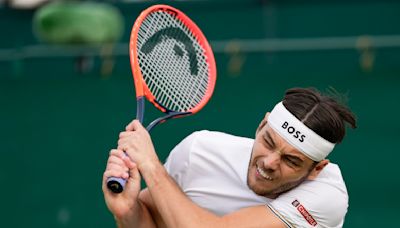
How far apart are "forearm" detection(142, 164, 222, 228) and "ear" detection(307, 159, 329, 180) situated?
32 centimetres

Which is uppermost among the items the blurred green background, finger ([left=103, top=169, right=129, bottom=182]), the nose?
the nose

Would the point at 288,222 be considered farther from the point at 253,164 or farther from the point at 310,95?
the point at 310,95

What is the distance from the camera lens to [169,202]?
7.06ft

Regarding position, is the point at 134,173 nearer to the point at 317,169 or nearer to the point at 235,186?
the point at 235,186

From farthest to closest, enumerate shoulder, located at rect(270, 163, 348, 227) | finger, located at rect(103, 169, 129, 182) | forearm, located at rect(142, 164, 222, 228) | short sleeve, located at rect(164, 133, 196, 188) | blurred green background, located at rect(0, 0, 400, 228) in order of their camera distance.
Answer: blurred green background, located at rect(0, 0, 400, 228) < short sleeve, located at rect(164, 133, 196, 188) < shoulder, located at rect(270, 163, 348, 227) < forearm, located at rect(142, 164, 222, 228) < finger, located at rect(103, 169, 129, 182)

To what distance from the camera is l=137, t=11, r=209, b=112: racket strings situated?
8.16ft

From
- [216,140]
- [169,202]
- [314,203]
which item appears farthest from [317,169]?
[169,202]

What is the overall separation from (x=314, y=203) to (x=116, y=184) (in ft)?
1.82

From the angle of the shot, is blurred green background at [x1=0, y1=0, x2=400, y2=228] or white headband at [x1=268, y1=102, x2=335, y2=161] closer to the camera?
white headband at [x1=268, y1=102, x2=335, y2=161]

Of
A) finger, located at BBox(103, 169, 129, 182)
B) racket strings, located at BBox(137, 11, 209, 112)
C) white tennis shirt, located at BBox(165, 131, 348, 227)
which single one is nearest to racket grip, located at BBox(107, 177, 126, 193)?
finger, located at BBox(103, 169, 129, 182)

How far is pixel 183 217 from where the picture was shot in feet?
7.06

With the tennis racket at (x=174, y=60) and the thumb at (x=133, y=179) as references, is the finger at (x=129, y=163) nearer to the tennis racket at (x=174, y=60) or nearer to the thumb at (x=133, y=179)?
the thumb at (x=133, y=179)

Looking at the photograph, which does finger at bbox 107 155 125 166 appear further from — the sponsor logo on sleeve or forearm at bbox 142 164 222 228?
the sponsor logo on sleeve

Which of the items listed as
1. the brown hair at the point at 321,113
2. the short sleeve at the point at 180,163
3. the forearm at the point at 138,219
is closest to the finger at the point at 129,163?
the forearm at the point at 138,219
